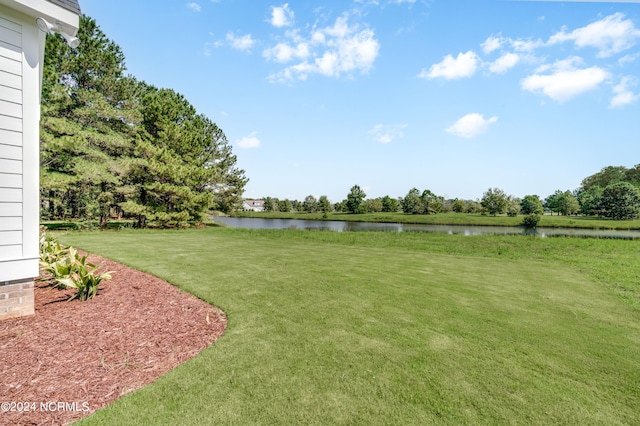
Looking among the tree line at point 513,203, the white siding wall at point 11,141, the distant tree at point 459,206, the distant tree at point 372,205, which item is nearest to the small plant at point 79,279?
the white siding wall at point 11,141

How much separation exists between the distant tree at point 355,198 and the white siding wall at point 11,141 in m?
73.8

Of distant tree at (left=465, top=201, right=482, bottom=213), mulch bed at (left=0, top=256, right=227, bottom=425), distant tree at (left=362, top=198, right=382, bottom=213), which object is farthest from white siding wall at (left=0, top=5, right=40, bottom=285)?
distant tree at (left=465, top=201, right=482, bottom=213)

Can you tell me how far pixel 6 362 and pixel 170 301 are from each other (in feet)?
6.55

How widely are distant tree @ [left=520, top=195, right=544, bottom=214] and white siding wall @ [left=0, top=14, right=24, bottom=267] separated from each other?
78287 mm

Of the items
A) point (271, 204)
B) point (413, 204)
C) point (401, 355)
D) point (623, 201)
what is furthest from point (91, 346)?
point (271, 204)

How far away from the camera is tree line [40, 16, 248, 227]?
17.1m

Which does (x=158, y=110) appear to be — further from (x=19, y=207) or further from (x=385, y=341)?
(x=385, y=341)

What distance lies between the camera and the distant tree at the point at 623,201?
167 ft

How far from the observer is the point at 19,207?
391 cm

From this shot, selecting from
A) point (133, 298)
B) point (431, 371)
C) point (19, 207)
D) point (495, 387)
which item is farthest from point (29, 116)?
point (495, 387)

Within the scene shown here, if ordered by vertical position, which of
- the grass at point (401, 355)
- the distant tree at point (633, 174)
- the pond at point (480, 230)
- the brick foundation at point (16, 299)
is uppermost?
the distant tree at point (633, 174)

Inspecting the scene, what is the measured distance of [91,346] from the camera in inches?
128

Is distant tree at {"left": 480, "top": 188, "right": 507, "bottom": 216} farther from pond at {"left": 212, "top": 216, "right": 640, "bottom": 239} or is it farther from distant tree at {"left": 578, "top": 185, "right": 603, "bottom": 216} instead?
pond at {"left": 212, "top": 216, "right": 640, "bottom": 239}

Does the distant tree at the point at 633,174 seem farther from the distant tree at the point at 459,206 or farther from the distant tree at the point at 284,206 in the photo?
the distant tree at the point at 284,206
